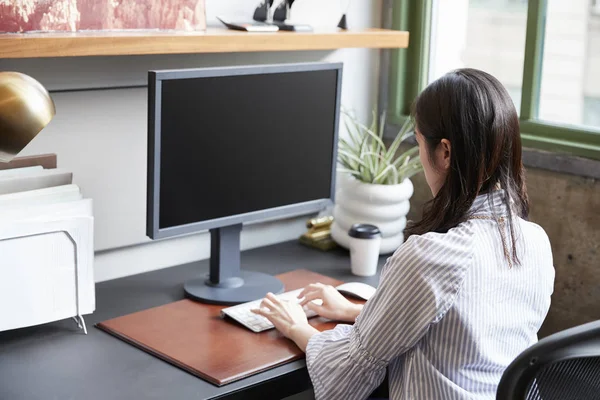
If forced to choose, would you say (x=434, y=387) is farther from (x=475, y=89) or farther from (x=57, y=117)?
(x=57, y=117)

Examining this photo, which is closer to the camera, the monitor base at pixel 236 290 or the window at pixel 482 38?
the monitor base at pixel 236 290

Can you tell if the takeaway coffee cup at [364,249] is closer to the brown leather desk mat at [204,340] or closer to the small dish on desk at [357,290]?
the small dish on desk at [357,290]

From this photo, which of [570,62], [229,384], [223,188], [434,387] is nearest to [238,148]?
[223,188]

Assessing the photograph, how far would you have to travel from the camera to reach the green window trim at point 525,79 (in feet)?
7.25

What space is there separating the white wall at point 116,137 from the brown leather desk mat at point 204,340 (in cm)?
28

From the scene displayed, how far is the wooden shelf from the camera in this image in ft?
5.43

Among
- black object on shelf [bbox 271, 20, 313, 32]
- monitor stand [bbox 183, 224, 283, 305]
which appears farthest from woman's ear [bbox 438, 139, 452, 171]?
black object on shelf [bbox 271, 20, 313, 32]

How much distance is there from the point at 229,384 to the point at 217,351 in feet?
0.41

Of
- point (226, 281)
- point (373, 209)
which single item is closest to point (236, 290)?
point (226, 281)

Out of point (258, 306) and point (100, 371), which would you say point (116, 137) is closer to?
point (258, 306)

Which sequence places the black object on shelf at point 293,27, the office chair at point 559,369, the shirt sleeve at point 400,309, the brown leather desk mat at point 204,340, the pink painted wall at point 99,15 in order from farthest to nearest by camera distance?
the black object on shelf at point 293,27 → the pink painted wall at point 99,15 → the brown leather desk mat at point 204,340 → the shirt sleeve at point 400,309 → the office chair at point 559,369

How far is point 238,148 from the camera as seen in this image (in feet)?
6.27

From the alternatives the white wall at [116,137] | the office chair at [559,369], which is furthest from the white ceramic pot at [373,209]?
the office chair at [559,369]

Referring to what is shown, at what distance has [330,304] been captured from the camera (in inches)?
72.7
